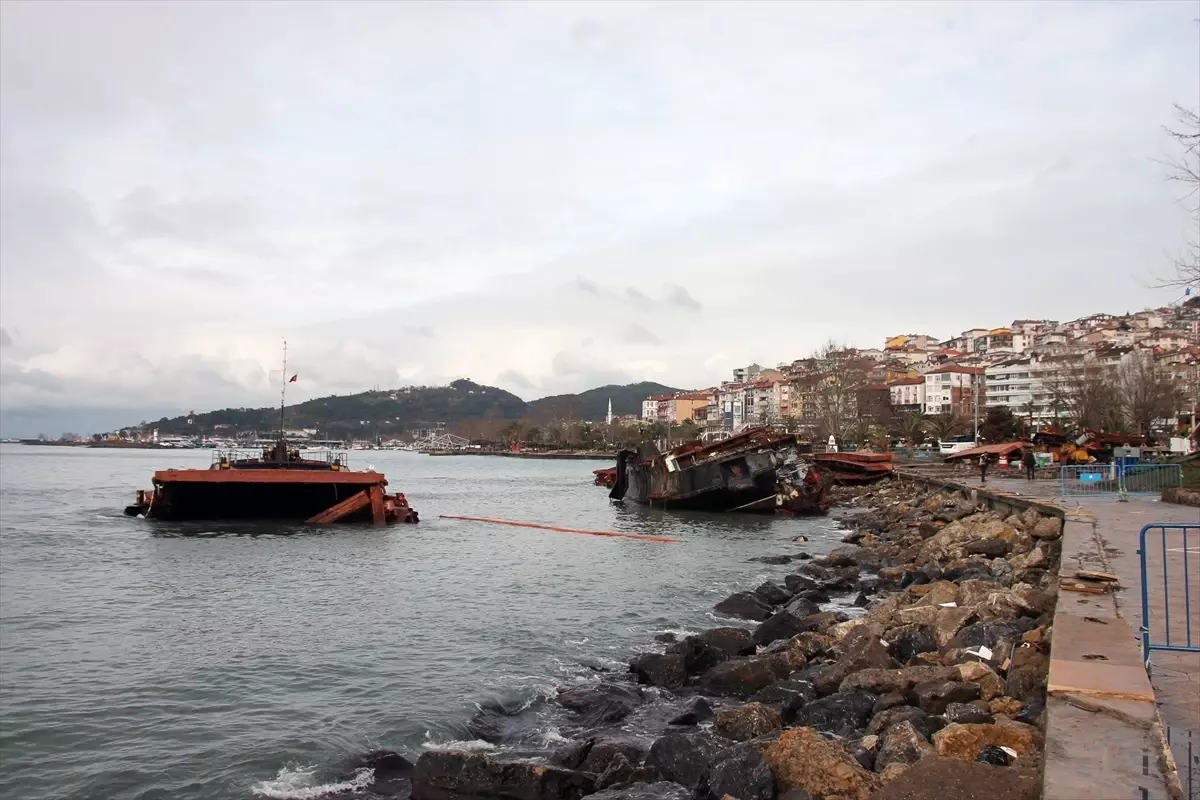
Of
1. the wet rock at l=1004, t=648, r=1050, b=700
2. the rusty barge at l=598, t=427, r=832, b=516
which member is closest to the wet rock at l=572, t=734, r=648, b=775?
the wet rock at l=1004, t=648, r=1050, b=700

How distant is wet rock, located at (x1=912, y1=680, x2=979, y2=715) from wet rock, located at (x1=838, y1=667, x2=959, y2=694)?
1.00 ft

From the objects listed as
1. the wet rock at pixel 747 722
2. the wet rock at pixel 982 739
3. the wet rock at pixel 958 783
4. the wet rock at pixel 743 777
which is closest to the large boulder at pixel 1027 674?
the wet rock at pixel 982 739

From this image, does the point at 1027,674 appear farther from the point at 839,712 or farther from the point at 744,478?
the point at 744,478

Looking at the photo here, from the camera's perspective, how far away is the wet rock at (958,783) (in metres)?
4.52

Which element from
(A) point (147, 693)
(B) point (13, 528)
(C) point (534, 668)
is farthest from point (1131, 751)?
(B) point (13, 528)

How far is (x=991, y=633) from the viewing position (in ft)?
26.5

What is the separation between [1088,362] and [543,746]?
6762 cm

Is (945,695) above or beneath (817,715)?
above

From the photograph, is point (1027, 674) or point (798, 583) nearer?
point (1027, 674)

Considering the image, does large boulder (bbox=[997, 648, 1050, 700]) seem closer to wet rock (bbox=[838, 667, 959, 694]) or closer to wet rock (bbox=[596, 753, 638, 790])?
wet rock (bbox=[838, 667, 959, 694])

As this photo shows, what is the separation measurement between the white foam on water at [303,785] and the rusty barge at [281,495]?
20.5 meters

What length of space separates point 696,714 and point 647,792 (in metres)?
1.98

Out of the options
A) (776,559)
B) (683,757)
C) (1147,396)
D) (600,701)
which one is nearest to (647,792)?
(683,757)

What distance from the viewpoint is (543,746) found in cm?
811
